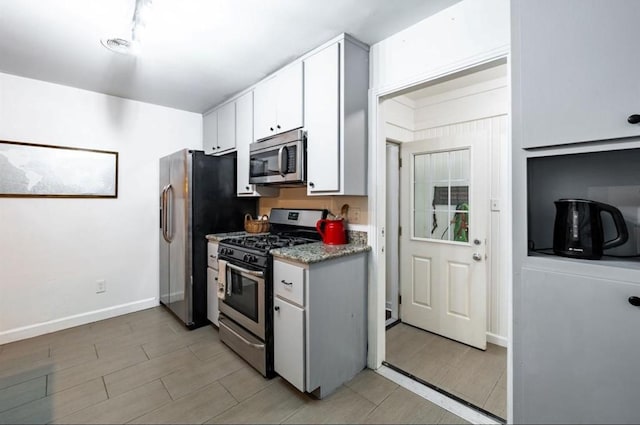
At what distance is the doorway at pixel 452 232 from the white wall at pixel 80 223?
285cm

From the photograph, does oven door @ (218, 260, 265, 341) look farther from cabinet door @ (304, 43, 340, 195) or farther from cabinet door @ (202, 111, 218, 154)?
cabinet door @ (202, 111, 218, 154)

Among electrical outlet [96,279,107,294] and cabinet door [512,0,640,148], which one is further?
electrical outlet [96,279,107,294]

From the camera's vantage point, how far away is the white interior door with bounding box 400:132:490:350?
2.51 meters

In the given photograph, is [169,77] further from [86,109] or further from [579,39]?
[579,39]

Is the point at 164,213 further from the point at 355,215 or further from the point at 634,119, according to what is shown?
the point at 634,119

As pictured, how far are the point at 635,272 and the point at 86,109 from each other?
433cm

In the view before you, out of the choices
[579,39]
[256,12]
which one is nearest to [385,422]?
[579,39]

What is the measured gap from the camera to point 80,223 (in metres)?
3.03

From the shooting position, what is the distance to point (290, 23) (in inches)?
75.2

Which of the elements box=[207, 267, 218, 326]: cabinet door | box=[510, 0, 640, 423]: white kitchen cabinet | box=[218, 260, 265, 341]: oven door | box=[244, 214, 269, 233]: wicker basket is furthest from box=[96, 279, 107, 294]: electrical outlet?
box=[510, 0, 640, 423]: white kitchen cabinet

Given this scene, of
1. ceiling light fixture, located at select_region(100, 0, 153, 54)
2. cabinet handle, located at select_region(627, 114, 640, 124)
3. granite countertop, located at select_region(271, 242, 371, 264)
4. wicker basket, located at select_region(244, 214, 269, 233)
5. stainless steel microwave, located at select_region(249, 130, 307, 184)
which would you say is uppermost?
ceiling light fixture, located at select_region(100, 0, 153, 54)

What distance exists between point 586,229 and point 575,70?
64cm

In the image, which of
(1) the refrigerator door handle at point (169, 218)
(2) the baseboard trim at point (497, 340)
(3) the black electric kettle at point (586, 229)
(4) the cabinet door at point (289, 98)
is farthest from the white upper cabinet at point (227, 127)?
(2) the baseboard trim at point (497, 340)

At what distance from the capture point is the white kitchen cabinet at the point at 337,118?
6.66 ft
